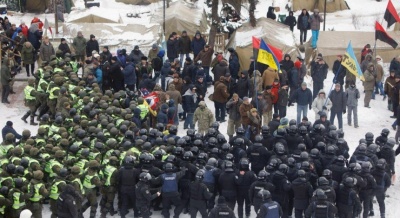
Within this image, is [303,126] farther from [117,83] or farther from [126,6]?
[126,6]

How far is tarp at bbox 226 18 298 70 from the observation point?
1101 inches

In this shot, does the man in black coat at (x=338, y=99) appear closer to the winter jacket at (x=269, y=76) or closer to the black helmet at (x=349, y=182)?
the winter jacket at (x=269, y=76)

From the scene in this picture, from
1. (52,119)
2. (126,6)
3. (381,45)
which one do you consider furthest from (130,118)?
(126,6)

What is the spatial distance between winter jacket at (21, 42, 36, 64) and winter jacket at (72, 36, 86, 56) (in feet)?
4.44

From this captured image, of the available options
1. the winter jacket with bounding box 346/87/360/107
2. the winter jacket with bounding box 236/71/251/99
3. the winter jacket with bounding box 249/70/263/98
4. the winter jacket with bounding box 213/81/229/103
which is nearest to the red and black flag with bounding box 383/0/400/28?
the winter jacket with bounding box 346/87/360/107

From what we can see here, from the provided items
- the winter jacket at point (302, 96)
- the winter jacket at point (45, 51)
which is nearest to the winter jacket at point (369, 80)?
the winter jacket at point (302, 96)

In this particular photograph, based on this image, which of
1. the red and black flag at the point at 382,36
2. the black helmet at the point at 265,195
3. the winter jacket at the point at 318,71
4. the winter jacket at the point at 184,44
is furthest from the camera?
the winter jacket at the point at 184,44

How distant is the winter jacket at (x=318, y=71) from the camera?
25953mm

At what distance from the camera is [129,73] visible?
25141 millimetres

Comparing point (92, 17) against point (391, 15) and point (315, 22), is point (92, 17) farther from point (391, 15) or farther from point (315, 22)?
point (391, 15)

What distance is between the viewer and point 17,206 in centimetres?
1766

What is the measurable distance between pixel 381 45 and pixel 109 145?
13.2 metres

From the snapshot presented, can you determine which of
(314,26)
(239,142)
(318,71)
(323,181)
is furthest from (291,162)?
(314,26)

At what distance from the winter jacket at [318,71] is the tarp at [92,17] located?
29.7 ft
